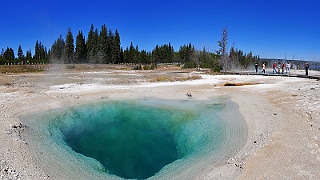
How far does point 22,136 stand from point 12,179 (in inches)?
131

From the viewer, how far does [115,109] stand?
14172 millimetres

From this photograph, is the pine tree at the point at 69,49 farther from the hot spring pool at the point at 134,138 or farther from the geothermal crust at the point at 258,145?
the hot spring pool at the point at 134,138

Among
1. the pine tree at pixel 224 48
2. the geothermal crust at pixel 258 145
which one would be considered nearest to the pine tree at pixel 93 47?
the pine tree at pixel 224 48

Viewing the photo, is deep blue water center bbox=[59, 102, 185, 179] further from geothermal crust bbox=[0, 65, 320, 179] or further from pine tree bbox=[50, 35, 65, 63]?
pine tree bbox=[50, 35, 65, 63]

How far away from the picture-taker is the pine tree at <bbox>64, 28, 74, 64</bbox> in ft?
249

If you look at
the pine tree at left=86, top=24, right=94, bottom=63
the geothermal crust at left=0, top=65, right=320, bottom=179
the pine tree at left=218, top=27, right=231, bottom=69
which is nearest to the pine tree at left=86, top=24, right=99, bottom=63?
the pine tree at left=86, top=24, right=94, bottom=63

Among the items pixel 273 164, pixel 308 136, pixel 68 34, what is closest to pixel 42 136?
pixel 273 164

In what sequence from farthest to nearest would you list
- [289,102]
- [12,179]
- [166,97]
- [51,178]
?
[166,97] → [289,102] → [51,178] → [12,179]

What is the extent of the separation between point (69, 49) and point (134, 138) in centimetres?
7235

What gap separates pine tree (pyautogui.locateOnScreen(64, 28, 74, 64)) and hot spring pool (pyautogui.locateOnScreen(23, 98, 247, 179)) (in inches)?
2618

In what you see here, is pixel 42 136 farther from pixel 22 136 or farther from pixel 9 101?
pixel 9 101

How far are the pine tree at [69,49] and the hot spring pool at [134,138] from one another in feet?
218

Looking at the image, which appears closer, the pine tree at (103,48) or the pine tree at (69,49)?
the pine tree at (103,48)

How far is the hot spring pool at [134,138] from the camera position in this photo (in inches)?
279
